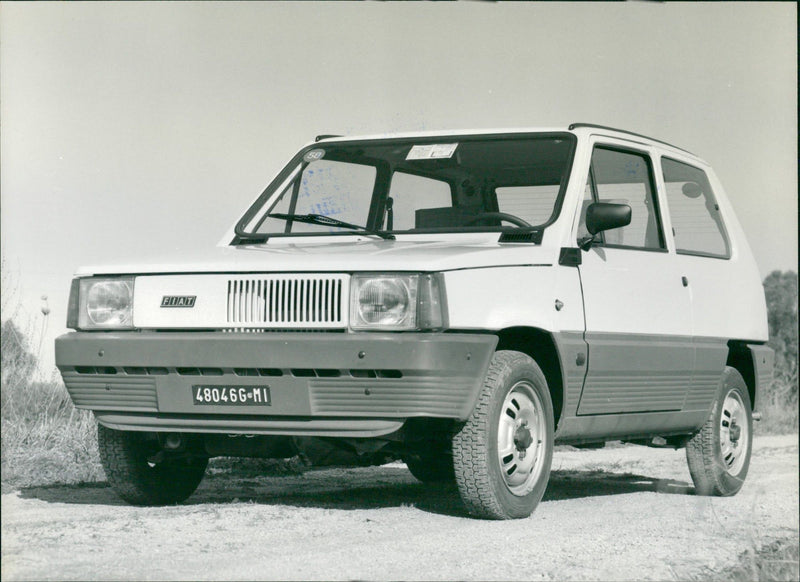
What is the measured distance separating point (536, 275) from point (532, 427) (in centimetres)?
75

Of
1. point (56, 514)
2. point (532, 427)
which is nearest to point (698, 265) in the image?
point (532, 427)

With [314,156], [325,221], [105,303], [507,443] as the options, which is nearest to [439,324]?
[507,443]

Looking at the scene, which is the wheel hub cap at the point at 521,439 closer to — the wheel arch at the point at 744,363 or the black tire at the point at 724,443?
the black tire at the point at 724,443

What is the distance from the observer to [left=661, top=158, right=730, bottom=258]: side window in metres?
8.60

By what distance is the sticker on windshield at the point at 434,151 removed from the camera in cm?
796

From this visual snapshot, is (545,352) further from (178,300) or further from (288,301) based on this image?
(178,300)

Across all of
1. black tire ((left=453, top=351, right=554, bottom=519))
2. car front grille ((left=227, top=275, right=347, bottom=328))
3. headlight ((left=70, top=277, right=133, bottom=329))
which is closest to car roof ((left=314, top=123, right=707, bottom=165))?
black tire ((left=453, top=351, right=554, bottom=519))

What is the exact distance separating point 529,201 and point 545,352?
1.05 m

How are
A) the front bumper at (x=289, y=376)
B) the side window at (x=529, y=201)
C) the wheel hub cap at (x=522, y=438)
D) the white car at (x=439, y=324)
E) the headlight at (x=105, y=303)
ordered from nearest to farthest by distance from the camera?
the front bumper at (x=289, y=376)
the white car at (x=439, y=324)
the headlight at (x=105, y=303)
the wheel hub cap at (x=522, y=438)
the side window at (x=529, y=201)

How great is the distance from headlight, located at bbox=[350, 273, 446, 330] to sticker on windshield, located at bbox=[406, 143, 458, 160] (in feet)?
6.65

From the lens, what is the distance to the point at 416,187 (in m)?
8.20

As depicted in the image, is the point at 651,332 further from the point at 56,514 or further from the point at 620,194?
the point at 56,514

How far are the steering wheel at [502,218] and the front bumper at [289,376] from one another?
3.86ft

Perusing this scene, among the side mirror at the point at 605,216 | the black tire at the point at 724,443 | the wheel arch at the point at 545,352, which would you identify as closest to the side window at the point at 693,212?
the black tire at the point at 724,443
